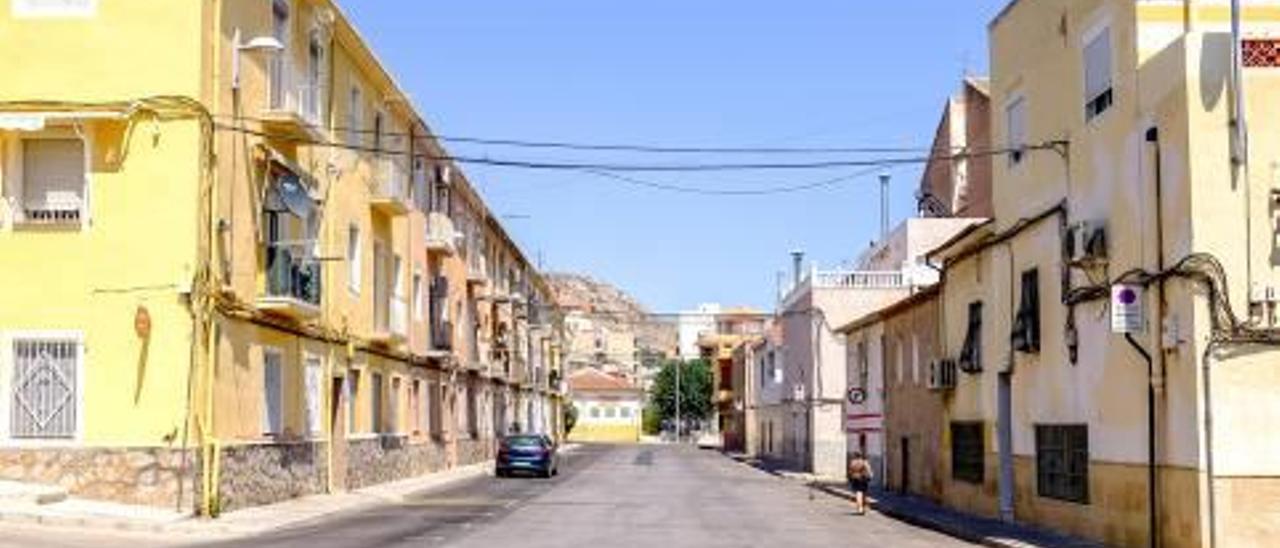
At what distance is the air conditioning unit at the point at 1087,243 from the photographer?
21656 mm

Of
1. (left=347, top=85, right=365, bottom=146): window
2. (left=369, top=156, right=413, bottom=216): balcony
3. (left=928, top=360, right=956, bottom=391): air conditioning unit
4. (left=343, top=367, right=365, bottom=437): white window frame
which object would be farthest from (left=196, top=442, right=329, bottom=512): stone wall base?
(left=928, top=360, right=956, bottom=391): air conditioning unit

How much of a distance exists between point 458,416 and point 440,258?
711 cm

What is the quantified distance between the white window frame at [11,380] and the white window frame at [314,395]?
7526 millimetres

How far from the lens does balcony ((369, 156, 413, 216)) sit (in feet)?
135

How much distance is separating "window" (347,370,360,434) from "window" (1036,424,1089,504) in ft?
59.3

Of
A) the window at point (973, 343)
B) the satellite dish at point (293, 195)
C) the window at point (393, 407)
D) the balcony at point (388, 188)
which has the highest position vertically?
the balcony at point (388, 188)

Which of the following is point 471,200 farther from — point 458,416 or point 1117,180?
point 1117,180

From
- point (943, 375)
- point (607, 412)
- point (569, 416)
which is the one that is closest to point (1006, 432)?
point (943, 375)

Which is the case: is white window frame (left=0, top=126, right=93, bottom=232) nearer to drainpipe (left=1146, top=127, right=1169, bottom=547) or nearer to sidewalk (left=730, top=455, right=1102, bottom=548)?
sidewalk (left=730, top=455, right=1102, bottom=548)

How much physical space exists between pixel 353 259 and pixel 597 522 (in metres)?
14.3

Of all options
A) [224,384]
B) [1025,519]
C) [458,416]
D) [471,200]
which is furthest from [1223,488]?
[471,200]

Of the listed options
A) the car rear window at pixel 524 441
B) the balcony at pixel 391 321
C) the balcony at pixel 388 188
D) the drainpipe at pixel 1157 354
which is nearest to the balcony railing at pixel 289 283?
the balcony at pixel 388 188

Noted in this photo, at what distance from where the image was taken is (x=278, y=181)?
30.8 m

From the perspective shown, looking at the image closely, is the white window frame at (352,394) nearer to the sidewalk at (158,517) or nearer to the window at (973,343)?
the sidewalk at (158,517)
